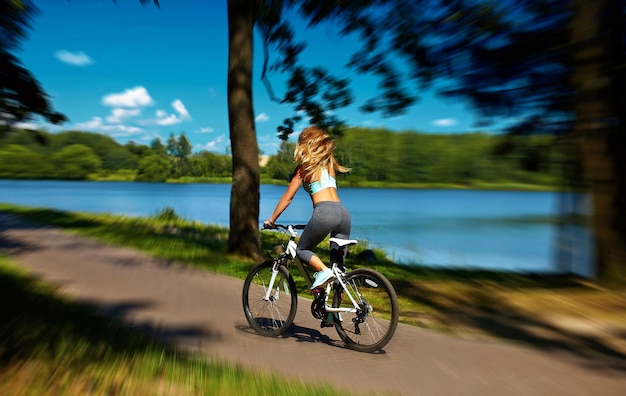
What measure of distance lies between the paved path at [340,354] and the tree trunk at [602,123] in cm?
411

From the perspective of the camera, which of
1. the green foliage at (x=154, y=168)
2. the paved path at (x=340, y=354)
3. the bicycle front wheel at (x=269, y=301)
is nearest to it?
the paved path at (x=340, y=354)

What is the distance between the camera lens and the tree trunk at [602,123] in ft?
24.8

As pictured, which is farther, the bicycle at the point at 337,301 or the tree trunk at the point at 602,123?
the tree trunk at the point at 602,123

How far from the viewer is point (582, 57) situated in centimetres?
761

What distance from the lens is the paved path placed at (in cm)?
368

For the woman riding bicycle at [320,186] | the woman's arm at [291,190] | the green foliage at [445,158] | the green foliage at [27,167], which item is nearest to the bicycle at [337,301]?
the woman riding bicycle at [320,186]

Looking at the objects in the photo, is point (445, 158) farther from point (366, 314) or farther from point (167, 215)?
point (366, 314)

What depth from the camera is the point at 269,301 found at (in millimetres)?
4898

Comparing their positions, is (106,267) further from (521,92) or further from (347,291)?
(521,92)

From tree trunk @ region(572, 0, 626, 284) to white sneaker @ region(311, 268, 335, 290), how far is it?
210 inches

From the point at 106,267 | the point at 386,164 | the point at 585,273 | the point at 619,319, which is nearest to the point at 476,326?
the point at 619,319

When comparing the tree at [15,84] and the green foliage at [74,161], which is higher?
the tree at [15,84]

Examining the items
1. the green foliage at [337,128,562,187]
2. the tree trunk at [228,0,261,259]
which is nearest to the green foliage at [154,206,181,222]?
the green foliage at [337,128,562,187]

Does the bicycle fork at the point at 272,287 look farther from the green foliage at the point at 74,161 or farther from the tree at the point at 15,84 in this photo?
the green foliage at the point at 74,161
